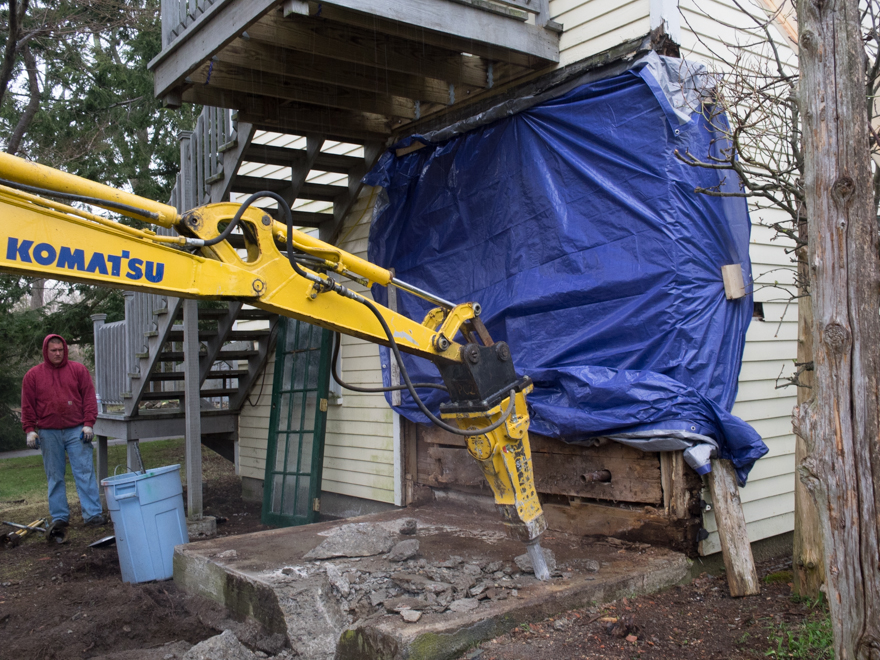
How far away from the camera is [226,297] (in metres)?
3.09

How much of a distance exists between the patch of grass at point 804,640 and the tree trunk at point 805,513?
35cm

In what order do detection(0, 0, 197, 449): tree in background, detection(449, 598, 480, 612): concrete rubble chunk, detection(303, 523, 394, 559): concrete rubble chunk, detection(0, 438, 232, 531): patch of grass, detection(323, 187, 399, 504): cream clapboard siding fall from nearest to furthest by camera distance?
detection(449, 598, 480, 612): concrete rubble chunk → detection(303, 523, 394, 559): concrete rubble chunk → detection(323, 187, 399, 504): cream clapboard siding → detection(0, 438, 232, 531): patch of grass → detection(0, 0, 197, 449): tree in background

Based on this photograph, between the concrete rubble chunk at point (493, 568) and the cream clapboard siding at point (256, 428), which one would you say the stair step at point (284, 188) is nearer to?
the cream clapboard siding at point (256, 428)

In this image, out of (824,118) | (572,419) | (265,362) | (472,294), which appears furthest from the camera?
(265,362)

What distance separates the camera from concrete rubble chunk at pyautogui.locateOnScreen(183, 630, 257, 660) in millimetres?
3838

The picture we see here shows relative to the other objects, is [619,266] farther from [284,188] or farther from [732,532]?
[284,188]

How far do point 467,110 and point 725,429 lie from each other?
340 cm

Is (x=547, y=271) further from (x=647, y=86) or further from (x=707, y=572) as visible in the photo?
(x=707, y=572)

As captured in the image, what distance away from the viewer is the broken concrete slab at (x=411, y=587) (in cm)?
351

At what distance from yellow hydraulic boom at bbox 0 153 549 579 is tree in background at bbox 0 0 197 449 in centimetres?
898

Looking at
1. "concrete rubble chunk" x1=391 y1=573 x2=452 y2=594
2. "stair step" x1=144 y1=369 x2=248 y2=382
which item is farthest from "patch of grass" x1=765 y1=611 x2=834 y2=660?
"stair step" x1=144 y1=369 x2=248 y2=382

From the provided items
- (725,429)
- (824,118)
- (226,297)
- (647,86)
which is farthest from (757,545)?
(226,297)

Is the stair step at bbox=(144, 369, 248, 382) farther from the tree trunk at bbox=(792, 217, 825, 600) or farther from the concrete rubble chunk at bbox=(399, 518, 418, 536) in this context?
the tree trunk at bbox=(792, 217, 825, 600)

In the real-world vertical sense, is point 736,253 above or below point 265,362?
above
